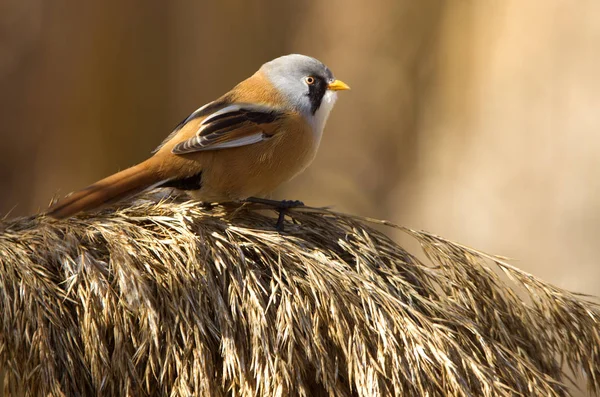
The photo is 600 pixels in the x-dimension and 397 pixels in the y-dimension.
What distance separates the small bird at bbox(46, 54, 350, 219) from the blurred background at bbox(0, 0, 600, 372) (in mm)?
1271

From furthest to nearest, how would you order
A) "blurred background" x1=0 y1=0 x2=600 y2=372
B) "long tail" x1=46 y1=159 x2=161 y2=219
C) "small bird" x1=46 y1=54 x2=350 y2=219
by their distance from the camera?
1. "blurred background" x1=0 y1=0 x2=600 y2=372
2. "small bird" x1=46 y1=54 x2=350 y2=219
3. "long tail" x1=46 y1=159 x2=161 y2=219

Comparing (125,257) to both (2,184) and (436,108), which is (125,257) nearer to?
(2,184)

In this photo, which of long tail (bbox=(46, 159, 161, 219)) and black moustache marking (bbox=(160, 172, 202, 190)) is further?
black moustache marking (bbox=(160, 172, 202, 190))

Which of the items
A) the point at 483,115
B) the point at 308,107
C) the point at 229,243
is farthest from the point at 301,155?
the point at 483,115

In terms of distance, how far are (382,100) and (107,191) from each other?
230 cm

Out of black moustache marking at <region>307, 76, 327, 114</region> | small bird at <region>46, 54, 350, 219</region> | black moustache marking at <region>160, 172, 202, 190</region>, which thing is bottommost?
black moustache marking at <region>160, 172, 202, 190</region>

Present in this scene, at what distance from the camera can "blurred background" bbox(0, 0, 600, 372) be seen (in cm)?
329

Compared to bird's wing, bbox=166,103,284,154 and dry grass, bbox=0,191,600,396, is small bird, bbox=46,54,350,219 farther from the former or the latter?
dry grass, bbox=0,191,600,396

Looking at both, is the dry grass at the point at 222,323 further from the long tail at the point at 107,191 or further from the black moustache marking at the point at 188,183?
the black moustache marking at the point at 188,183

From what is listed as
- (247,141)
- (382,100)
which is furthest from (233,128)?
(382,100)

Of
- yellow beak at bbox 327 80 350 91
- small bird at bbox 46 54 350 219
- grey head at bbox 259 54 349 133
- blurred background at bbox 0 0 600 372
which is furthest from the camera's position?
blurred background at bbox 0 0 600 372

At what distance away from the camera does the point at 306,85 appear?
8.04ft

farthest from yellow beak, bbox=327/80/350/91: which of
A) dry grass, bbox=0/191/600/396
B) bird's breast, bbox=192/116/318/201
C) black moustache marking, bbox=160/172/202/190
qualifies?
dry grass, bbox=0/191/600/396

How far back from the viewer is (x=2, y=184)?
3.44 metres
